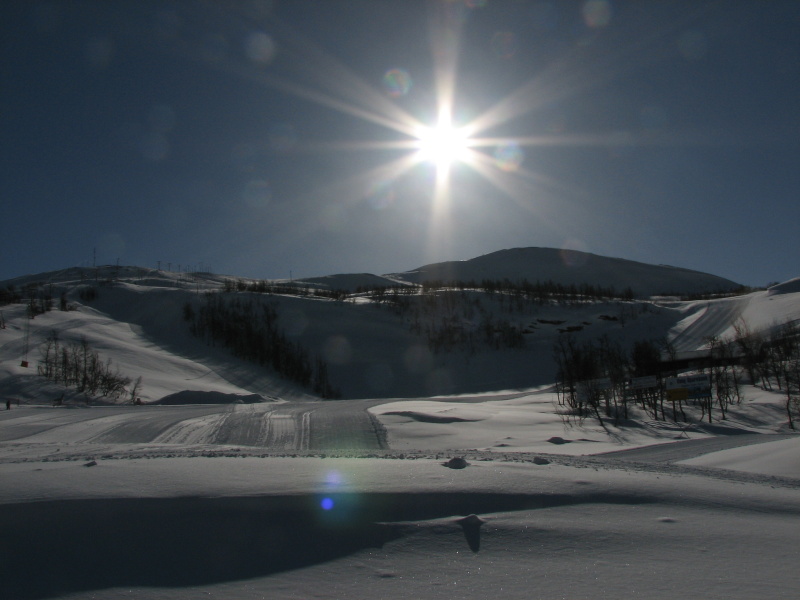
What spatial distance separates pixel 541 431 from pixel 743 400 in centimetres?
1020

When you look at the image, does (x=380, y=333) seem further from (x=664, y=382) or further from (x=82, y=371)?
(x=664, y=382)

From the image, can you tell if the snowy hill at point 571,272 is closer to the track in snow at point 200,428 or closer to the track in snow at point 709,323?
the track in snow at point 709,323

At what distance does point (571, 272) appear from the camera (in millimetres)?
95750

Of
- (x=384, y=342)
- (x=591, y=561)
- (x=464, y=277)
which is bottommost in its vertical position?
(x=591, y=561)

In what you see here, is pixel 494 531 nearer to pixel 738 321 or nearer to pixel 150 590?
pixel 150 590

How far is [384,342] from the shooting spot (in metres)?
38.5

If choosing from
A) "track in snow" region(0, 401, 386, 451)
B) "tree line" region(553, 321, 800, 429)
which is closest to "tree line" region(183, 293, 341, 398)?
"tree line" region(553, 321, 800, 429)

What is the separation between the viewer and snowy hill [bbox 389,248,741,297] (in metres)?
89.8

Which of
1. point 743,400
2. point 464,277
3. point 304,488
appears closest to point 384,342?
point 743,400

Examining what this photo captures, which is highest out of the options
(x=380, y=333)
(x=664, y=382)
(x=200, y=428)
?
(x=380, y=333)

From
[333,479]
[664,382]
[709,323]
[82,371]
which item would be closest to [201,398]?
[82,371]

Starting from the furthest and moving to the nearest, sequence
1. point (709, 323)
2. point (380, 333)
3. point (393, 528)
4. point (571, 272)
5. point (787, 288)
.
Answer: point (571, 272) < point (787, 288) < point (709, 323) < point (380, 333) < point (393, 528)

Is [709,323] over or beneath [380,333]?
beneath

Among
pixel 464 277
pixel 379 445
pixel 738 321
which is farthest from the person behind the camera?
pixel 464 277
